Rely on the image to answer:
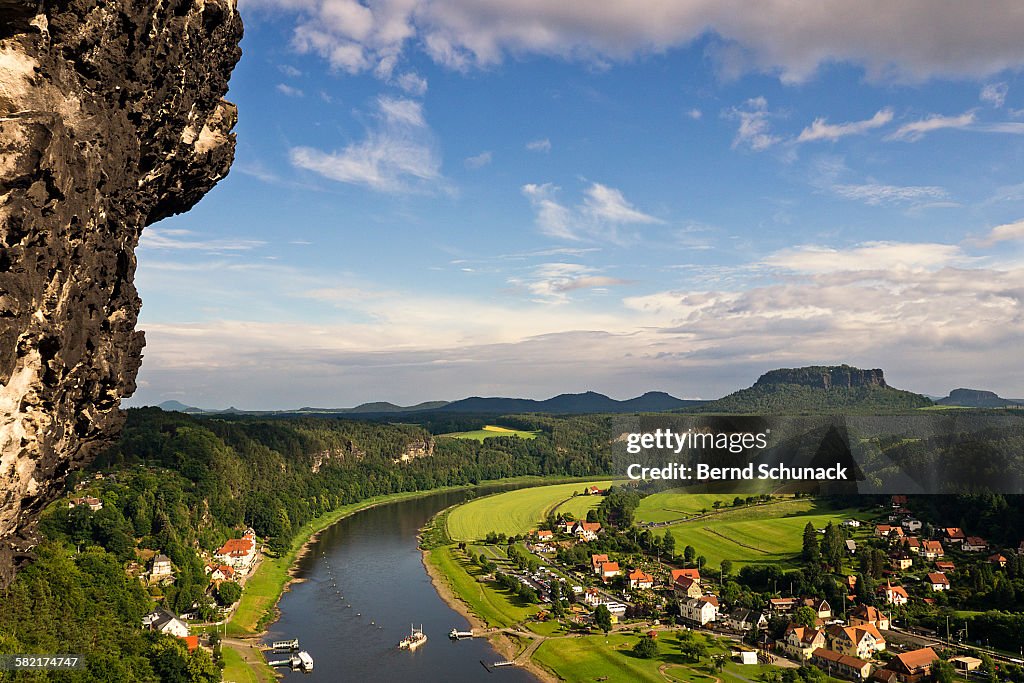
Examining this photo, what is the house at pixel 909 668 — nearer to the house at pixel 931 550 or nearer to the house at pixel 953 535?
the house at pixel 931 550

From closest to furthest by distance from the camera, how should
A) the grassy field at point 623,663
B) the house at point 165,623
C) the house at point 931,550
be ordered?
the grassy field at point 623,663
the house at point 165,623
the house at point 931,550

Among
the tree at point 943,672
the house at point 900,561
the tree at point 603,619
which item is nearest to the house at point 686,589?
the tree at point 603,619

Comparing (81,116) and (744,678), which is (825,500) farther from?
(81,116)

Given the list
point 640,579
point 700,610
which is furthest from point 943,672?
point 640,579

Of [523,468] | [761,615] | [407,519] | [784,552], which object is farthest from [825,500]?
[523,468]

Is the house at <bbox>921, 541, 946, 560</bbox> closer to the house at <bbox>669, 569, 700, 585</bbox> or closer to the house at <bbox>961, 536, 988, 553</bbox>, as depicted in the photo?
the house at <bbox>961, 536, 988, 553</bbox>

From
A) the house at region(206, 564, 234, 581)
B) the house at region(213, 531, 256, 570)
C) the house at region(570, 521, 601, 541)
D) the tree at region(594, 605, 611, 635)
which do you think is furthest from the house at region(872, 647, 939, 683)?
the house at region(213, 531, 256, 570)
